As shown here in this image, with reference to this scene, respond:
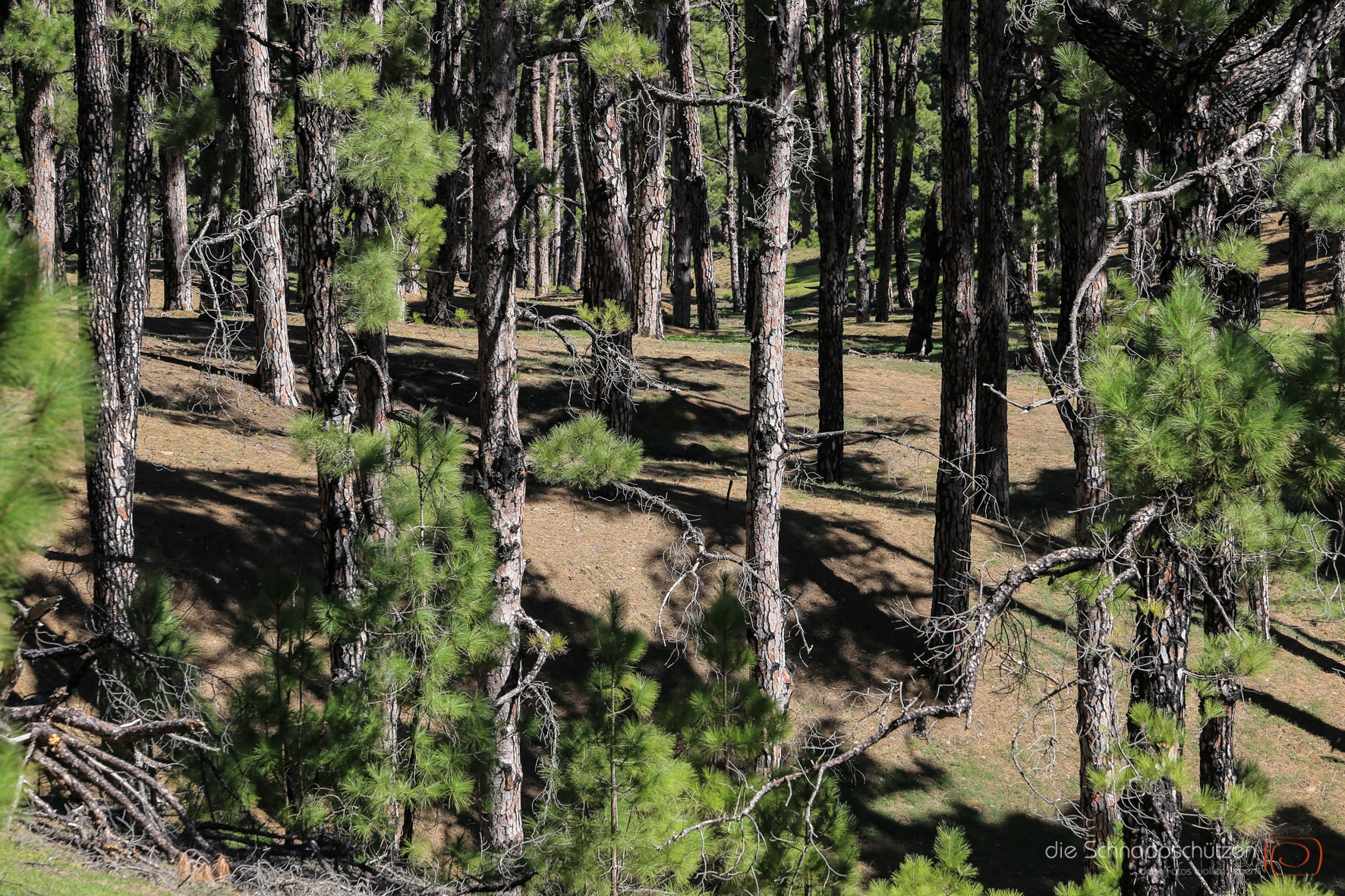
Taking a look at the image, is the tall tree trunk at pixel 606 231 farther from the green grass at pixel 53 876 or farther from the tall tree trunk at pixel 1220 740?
the green grass at pixel 53 876

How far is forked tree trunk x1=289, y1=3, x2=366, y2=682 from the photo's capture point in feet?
23.2

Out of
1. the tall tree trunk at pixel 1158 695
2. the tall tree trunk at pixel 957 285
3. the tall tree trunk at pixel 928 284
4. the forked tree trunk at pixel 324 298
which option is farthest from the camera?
the tall tree trunk at pixel 928 284

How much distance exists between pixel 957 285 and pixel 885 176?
17.4 meters

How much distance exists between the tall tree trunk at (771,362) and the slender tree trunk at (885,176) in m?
16.6

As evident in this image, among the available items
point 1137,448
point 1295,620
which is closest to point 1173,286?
point 1137,448

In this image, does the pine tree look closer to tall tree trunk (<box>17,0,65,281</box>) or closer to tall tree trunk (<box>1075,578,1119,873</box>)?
tall tree trunk (<box>1075,578,1119,873</box>)

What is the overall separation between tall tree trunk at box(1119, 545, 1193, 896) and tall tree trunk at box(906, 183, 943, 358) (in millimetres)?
14764

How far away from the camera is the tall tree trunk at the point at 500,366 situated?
6.50 metres

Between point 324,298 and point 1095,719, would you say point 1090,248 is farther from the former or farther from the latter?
point 324,298

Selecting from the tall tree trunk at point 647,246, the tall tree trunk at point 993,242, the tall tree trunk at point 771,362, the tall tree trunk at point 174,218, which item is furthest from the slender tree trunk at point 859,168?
the tall tree trunk at point 771,362

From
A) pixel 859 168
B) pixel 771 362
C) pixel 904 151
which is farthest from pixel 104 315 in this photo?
pixel 904 151

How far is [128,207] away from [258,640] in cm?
497

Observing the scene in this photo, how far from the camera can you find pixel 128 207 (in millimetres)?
9047

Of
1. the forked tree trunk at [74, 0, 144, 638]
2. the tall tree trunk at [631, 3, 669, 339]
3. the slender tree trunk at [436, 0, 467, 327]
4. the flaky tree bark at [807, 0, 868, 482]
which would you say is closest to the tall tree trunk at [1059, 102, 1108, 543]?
the flaky tree bark at [807, 0, 868, 482]
